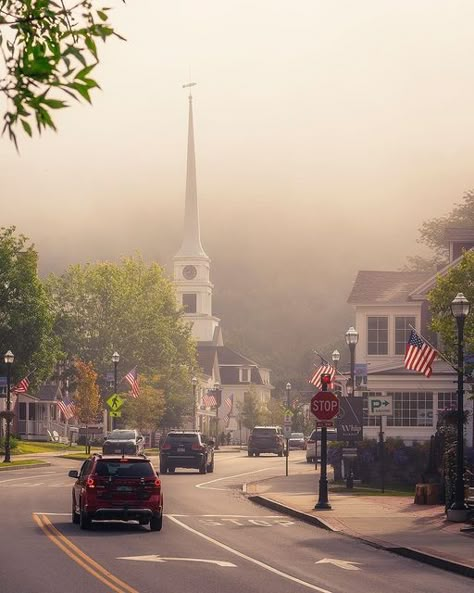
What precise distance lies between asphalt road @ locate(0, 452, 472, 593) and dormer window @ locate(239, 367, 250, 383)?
157383 mm

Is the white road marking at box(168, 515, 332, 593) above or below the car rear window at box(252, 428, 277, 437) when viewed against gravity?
below

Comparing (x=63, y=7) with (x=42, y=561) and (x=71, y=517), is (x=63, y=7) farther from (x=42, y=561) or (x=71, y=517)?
(x=71, y=517)

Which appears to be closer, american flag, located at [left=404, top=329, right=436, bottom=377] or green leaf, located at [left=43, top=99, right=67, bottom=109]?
green leaf, located at [left=43, top=99, right=67, bottom=109]

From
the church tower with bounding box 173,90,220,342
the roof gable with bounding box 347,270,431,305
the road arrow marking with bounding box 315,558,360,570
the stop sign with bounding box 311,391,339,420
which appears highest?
the church tower with bounding box 173,90,220,342

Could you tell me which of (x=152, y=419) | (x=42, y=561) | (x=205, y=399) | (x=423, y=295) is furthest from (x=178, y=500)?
(x=205, y=399)

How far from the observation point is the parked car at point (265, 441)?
295 ft

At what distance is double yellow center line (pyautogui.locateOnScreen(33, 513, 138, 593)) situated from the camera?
19.5 meters

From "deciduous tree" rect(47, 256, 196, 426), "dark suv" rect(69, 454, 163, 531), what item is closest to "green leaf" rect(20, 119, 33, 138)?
"dark suv" rect(69, 454, 163, 531)

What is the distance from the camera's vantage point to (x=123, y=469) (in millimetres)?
29656

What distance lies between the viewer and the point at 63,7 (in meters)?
10.8

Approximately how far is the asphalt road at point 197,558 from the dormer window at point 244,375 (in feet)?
516

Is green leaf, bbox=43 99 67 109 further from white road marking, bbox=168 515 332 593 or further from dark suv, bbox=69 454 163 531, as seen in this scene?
dark suv, bbox=69 454 163 531

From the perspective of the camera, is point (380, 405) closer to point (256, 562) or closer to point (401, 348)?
point (256, 562)

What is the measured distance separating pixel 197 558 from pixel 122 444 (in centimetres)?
4036
